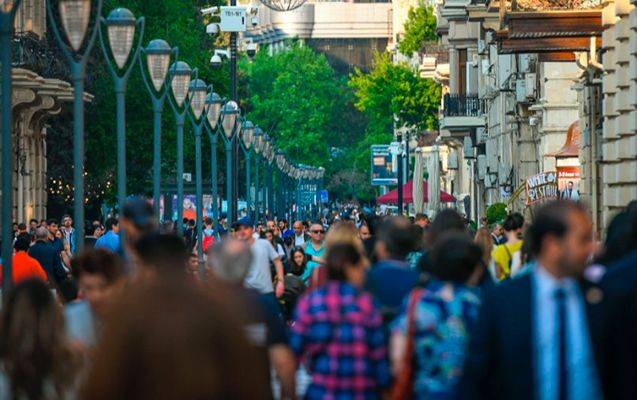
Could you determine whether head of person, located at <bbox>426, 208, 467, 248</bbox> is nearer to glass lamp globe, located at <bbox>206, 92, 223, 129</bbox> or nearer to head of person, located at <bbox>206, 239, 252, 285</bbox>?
head of person, located at <bbox>206, 239, 252, 285</bbox>

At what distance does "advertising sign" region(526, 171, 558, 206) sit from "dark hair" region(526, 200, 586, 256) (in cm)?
2864

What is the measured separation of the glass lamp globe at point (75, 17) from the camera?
22.4 m

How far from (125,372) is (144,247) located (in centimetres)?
155

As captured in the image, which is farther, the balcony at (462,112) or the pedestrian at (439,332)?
the balcony at (462,112)

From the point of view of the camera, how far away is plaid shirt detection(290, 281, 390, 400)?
1041 centimetres

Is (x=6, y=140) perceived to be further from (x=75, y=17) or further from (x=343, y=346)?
(x=343, y=346)

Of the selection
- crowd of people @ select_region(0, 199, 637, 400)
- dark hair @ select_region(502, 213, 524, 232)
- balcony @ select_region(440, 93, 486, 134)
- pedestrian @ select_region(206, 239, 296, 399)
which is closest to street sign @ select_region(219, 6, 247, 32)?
balcony @ select_region(440, 93, 486, 134)

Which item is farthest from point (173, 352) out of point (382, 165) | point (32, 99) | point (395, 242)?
point (382, 165)

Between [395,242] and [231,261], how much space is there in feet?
10.6

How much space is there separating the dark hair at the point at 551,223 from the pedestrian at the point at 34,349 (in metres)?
1.94

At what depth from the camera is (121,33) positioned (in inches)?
1023

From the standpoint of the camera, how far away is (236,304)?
6934 millimetres

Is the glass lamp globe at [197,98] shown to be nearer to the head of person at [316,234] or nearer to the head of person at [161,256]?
the head of person at [316,234]

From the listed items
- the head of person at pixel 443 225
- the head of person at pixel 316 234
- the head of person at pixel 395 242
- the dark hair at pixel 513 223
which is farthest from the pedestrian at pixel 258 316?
the head of person at pixel 316 234
